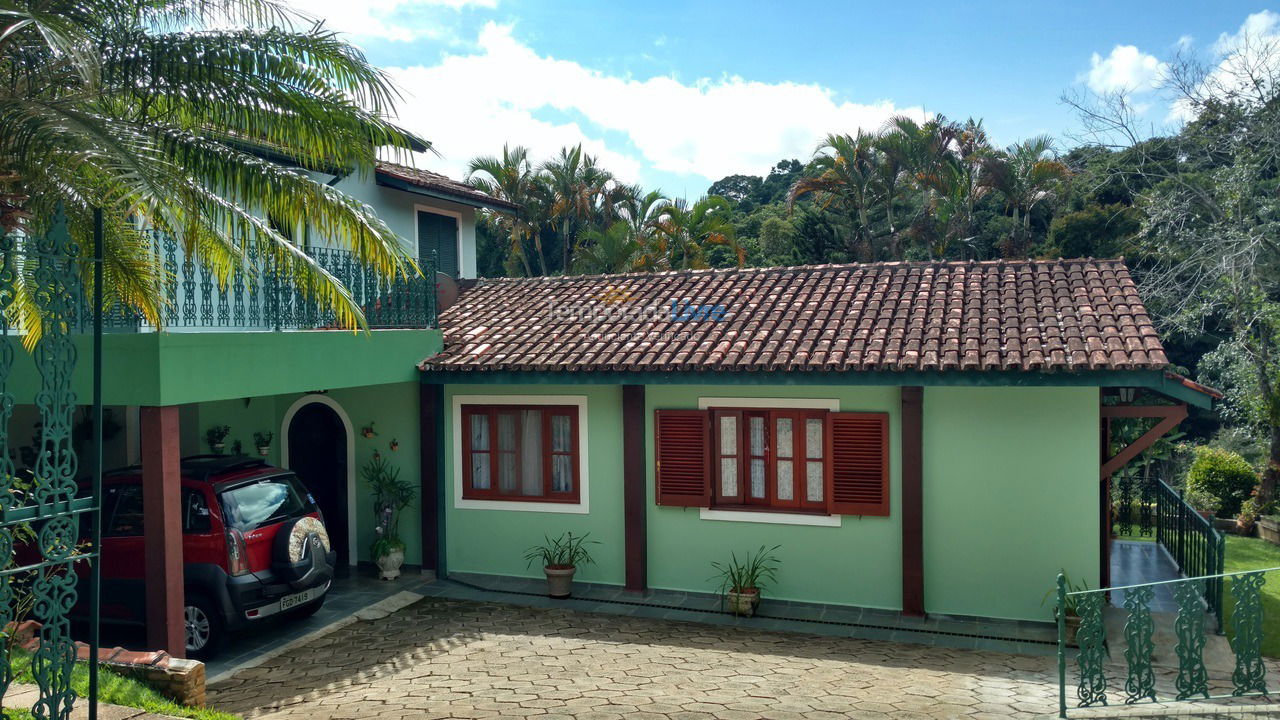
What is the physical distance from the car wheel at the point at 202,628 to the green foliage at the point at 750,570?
5.33 meters

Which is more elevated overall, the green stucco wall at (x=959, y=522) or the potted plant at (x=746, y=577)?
the green stucco wall at (x=959, y=522)

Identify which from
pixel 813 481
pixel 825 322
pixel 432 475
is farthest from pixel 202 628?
pixel 825 322

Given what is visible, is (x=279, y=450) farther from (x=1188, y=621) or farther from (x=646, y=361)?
(x=1188, y=621)

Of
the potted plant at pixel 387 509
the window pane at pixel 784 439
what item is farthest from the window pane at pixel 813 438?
the potted plant at pixel 387 509

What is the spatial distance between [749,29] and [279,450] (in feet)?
38.7

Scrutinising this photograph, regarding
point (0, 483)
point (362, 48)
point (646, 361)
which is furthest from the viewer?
point (646, 361)

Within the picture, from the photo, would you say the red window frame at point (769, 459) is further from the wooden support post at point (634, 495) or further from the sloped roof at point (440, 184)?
the sloped roof at point (440, 184)

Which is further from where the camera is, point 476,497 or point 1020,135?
point 1020,135

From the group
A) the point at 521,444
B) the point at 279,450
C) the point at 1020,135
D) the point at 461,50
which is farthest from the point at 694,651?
the point at 1020,135

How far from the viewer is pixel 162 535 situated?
7707 mm

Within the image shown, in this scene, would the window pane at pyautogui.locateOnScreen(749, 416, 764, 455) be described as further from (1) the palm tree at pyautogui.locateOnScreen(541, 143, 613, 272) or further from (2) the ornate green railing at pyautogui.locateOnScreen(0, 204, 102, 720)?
(1) the palm tree at pyautogui.locateOnScreen(541, 143, 613, 272)

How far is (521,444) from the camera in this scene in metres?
11.9

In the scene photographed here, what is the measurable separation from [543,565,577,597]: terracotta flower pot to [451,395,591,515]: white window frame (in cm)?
82

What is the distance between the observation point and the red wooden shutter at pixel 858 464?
33.1 feet
